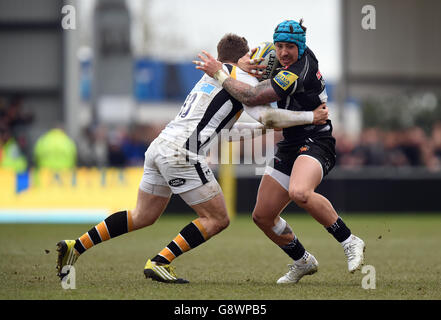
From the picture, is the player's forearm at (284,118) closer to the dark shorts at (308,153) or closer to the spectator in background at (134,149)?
the dark shorts at (308,153)

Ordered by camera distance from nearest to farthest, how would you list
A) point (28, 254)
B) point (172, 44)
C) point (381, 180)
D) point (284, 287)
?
point (284, 287) < point (28, 254) < point (381, 180) < point (172, 44)

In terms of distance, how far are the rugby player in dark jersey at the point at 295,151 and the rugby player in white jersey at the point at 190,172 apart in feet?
0.42

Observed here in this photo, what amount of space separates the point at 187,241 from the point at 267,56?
168 centimetres

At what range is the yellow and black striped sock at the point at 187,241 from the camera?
6.98 m

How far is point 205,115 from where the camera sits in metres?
6.99

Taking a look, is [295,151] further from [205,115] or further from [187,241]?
[187,241]

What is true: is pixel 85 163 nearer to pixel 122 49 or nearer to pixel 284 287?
pixel 122 49

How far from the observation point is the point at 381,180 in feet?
59.2

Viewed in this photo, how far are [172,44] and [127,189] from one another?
27.2m

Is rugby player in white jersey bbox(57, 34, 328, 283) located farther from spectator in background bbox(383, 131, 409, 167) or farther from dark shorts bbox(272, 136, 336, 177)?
spectator in background bbox(383, 131, 409, 167)

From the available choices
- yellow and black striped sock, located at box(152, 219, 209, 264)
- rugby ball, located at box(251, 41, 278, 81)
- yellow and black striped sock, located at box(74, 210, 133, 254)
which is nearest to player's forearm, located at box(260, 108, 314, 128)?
rugby ball, located at box(251, 41, 278, 81)
